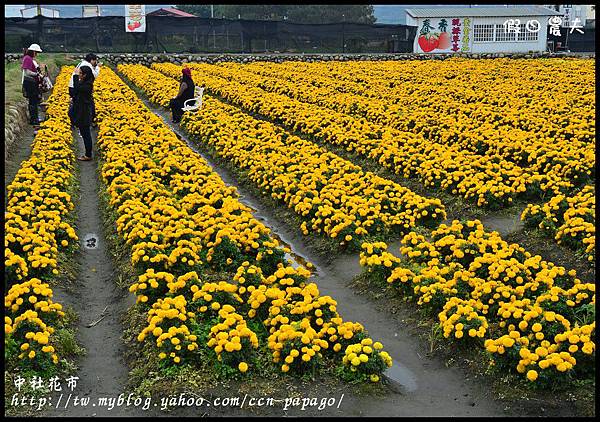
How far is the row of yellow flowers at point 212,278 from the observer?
209 inches

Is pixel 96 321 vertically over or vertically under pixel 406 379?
over

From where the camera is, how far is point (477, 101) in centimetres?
1853

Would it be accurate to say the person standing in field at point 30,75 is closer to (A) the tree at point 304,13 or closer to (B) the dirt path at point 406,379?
(B) the dirt path at point 406,379

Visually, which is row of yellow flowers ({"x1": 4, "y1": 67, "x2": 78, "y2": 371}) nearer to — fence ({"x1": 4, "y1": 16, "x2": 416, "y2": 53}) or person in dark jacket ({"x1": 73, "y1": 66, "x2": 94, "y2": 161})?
person in dark jacket ({"x1": 73, "y1": 66, "x2": 94, "y2": 161})

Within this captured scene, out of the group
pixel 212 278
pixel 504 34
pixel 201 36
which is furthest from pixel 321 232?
pixel 504 34

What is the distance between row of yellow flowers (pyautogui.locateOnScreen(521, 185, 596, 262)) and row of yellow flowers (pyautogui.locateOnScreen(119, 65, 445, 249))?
45.6 inches

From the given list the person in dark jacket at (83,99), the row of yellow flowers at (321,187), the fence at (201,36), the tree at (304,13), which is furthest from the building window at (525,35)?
the person in dark jacket at (83,99)

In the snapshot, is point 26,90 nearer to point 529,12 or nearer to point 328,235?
point 328,235

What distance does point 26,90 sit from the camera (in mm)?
15258

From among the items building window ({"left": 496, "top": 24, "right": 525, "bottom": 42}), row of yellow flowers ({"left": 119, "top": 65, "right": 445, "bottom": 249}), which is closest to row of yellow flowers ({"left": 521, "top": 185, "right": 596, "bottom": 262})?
row of yellow flowers ({"left": 119, "top": 65, "right": 445, "bottom": 249})

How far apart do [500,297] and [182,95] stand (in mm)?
12502

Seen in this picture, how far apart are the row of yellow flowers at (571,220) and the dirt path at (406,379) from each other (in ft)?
7.28

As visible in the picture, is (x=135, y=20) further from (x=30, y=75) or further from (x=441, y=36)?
(x=30, y=75)

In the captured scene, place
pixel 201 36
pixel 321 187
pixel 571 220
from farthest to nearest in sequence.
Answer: pixel 201 36
pixel 321 187
pixel 571 220
